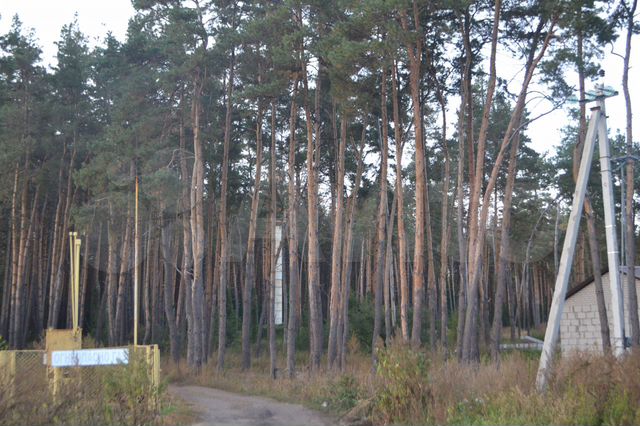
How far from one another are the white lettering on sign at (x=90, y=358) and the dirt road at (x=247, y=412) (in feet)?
9.22

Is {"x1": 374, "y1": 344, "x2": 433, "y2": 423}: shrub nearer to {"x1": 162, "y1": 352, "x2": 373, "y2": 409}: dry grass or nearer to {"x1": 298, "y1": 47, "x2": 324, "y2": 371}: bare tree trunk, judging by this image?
{"x1": 162, "y1": 352, "x2": 373, "y2": 409}: dry grass

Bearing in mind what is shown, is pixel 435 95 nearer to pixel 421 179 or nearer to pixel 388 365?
pixel 421 179

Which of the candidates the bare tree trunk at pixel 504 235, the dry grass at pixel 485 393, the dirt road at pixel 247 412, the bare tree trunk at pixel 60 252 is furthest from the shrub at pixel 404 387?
the bare tree trunk at pixel 60 252

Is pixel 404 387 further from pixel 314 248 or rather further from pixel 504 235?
pixel 314 248

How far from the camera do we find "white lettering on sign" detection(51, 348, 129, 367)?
1293 centimetres

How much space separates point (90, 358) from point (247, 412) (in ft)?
15.7

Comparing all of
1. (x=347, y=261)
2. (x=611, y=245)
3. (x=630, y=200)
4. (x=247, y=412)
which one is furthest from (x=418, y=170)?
(x=347, y=261)

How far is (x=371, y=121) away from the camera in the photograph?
3036cm

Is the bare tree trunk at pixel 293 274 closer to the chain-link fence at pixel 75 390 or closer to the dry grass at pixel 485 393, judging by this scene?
the dry grass at pixel 485 393

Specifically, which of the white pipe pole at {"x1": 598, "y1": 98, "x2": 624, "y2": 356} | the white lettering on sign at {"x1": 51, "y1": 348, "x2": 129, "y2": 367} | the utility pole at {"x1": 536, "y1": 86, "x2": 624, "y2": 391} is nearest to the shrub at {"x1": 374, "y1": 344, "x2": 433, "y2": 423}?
the utility pole at {"x1": 536, "y1": 86, "x2": 624, "y2": 391}

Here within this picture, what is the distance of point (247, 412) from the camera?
1680cm

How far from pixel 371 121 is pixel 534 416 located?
20166 millimetres

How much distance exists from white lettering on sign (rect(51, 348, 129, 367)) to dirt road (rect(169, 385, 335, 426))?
A: 9.22 feet

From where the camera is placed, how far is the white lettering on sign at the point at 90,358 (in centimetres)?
1293
